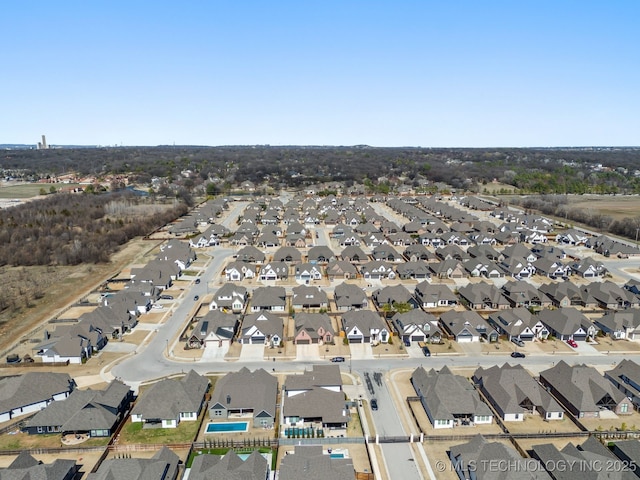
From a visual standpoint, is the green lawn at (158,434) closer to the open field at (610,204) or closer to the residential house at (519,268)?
the residential house at (519,268)

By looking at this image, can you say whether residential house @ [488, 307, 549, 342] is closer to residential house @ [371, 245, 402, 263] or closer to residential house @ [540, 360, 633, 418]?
residential house @ [540, 360, 633, 418]

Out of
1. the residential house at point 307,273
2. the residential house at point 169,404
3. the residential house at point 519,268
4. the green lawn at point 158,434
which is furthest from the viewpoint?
the residential house at point 519,268

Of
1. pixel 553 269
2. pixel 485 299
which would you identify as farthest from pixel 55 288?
pixel 553 269

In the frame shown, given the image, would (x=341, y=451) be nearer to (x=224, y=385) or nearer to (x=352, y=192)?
(x=224, y=385)

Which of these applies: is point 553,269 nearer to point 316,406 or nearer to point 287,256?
point 287,256

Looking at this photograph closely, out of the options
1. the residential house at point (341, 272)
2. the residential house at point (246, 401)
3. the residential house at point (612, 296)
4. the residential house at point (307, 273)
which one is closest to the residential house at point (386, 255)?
the residential house at point (341, 272)

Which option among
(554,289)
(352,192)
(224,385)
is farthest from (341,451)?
(352,192)
